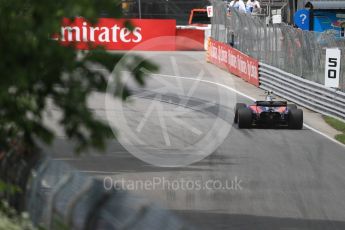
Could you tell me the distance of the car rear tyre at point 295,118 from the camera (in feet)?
68.5

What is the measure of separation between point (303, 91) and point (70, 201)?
2165 centimetres

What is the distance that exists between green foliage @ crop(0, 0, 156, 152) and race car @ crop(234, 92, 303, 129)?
15898 millimetres

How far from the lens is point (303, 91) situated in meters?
26.3

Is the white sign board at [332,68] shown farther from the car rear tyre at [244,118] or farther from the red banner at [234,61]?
the red banner at [234,61]

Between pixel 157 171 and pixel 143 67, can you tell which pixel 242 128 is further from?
pixel 143 67

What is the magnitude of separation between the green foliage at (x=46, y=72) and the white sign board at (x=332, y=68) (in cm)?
1925

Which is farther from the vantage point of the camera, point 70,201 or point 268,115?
point 268,115

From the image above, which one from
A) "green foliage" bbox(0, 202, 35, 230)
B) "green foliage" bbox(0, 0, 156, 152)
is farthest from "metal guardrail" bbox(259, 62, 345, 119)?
"green foliage" bbox(0, 0, 156, 152)

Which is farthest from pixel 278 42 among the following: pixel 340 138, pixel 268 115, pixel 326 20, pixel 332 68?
pixel 340 138

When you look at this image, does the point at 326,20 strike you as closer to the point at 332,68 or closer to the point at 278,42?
the point at 278,42

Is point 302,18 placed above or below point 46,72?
below

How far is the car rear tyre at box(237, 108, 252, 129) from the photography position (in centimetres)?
2055

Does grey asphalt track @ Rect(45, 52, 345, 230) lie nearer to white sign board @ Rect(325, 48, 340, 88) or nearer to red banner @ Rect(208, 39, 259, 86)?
white sign board @ Rect(325, 48, 340, 88)

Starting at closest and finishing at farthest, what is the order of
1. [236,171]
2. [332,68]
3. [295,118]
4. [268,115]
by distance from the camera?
→ [236,171] → [268,115] → [295,118] → [332,68]
